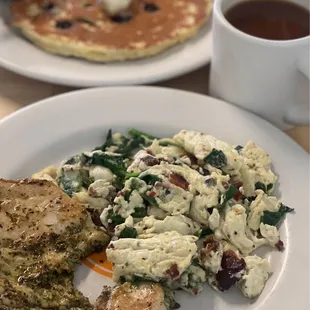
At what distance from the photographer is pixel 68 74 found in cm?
194

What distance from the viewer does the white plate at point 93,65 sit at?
1.94 metres

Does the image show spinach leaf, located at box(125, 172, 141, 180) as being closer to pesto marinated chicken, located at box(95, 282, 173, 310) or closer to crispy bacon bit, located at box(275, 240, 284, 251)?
pesto marinated chicken, located at box(95, 282, 173, 310)

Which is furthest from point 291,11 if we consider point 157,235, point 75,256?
point 75,256

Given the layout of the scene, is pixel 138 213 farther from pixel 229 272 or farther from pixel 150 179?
pixel 229 272

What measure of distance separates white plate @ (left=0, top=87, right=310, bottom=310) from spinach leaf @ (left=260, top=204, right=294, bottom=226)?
0.02m

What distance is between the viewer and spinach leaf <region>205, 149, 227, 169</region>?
1.61 metres

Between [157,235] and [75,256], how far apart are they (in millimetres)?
223

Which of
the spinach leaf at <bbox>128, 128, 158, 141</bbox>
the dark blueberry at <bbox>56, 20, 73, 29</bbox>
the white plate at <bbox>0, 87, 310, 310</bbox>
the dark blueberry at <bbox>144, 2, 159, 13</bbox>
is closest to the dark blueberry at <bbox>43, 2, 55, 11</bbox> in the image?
the dark blueberry at <bbox>56, 20, 73, 29</bbox>

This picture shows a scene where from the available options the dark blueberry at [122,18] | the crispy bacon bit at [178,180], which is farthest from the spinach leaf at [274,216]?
the dark blueberry at [122,18]

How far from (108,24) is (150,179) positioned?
829 millimetres

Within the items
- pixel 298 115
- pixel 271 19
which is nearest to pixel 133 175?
pixel 298 115

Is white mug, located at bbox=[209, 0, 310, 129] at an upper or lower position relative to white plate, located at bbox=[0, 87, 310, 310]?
upper

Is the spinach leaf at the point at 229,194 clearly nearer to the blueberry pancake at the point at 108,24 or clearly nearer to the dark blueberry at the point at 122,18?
the blueberry pancake at the point at 108,24

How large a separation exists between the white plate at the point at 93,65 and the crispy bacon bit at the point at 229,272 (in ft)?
2.53
